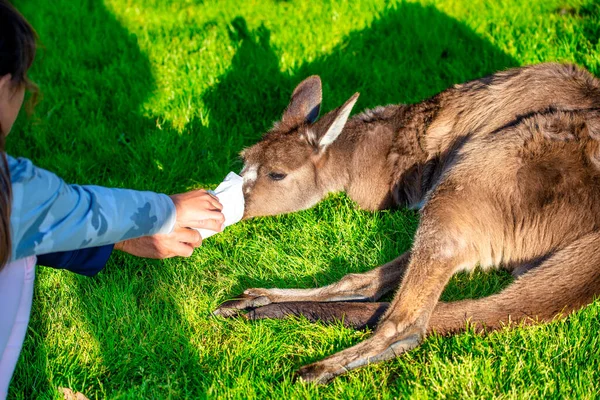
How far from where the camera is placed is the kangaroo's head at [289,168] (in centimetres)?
477

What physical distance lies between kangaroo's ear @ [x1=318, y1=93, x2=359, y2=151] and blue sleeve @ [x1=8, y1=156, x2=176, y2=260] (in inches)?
75.2

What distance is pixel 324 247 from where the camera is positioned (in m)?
4.36

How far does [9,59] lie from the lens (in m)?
2.69

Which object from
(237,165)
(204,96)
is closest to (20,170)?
(237,165)

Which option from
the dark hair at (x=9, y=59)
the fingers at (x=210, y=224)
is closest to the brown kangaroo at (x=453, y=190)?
the fingers at (x=210, y=224)

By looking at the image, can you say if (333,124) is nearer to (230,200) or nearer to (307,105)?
(307,105)

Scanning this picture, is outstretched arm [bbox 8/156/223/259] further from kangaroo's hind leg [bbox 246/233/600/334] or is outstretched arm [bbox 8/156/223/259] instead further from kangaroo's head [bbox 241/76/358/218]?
kangaroo's head [bbox 241/76/358/218]

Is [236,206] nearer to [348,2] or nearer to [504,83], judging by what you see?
[504,83]

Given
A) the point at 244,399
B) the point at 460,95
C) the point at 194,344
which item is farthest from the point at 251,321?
the point at 460,95

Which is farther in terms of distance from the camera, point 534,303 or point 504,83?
point 504,83

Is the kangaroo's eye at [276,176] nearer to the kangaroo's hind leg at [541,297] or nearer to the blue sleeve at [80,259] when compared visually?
the blue sleeve at [80,259]

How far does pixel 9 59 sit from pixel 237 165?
2.65 m

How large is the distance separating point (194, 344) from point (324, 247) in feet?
3.63

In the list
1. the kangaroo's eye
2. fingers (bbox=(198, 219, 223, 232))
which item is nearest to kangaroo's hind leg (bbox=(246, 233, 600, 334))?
fingers (bbox=(198, 219, 223, 232))
